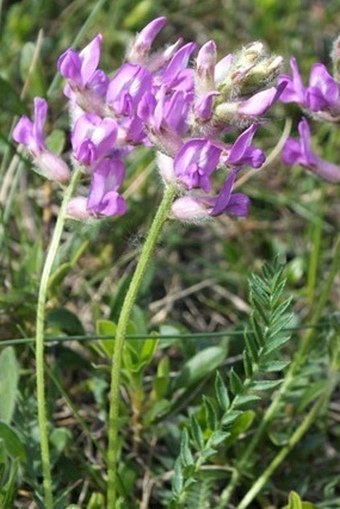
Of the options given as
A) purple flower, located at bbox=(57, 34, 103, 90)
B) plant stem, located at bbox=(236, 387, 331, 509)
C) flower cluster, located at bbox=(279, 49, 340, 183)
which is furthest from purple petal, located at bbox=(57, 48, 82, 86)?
plant stem, located at bbox=(236, 387, 331, 509)

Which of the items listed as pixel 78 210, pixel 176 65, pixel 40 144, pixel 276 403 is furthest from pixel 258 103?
pixel 276 403

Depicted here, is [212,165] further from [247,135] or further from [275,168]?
[275,168]

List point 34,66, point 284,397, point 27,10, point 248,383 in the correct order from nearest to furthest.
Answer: point 248,383, point 284,397, point 34,66, point 27,10

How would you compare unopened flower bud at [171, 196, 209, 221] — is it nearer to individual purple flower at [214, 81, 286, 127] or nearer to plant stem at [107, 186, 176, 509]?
plant stem at [107, 186, 176, 509]

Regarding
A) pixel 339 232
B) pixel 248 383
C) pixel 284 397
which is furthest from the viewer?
pixel 339 232

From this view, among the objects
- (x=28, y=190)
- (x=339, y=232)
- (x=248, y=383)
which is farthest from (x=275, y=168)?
(x=248, y=383)

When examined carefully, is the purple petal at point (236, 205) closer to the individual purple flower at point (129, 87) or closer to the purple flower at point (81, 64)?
the individual purple flower at point (129, 87)

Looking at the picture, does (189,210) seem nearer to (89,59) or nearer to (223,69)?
(223,69)

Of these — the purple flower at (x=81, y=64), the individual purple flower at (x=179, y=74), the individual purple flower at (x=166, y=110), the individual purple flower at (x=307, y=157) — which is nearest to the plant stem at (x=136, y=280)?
the individual purple flower at (x=166, y=110)

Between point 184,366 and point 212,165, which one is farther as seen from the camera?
point 184,366
